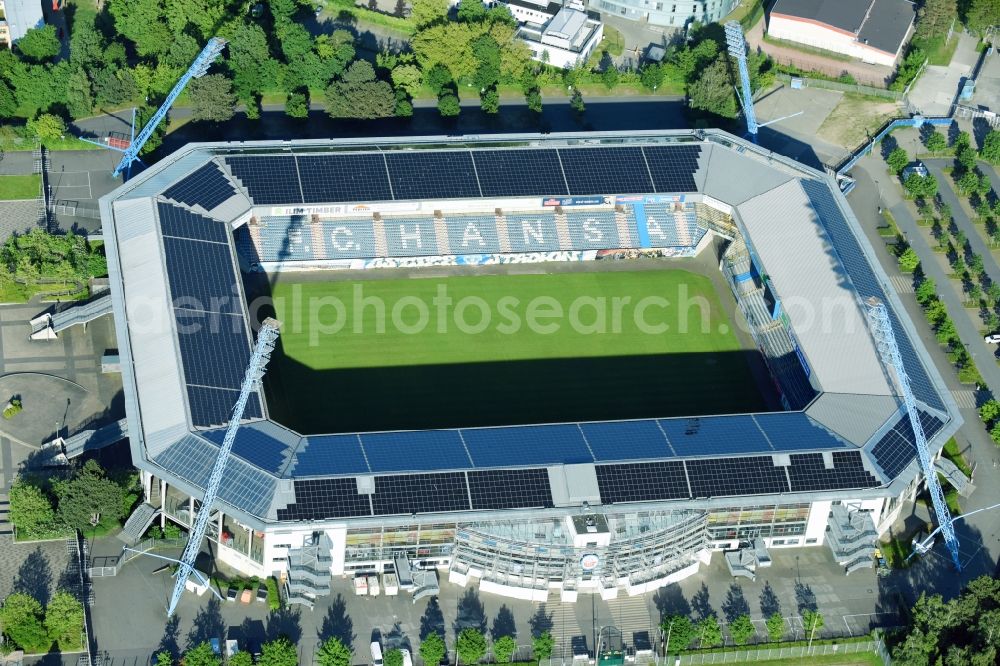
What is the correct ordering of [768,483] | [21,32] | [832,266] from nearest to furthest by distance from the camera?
[768,483] → [832,266] → [21,32]

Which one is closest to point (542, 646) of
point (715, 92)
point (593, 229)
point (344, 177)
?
point (593, 229)

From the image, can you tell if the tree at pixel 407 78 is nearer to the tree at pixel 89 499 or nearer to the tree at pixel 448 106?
the tree at pixel 448 106

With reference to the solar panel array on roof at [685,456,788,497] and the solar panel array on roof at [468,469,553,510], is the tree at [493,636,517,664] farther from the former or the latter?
the solar panel array on roof at [685,456,788,497]

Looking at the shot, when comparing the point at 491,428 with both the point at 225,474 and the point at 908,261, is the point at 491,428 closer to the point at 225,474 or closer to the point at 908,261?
the point at 225,474

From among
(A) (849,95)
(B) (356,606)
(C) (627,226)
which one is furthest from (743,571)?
(A) (849,95)

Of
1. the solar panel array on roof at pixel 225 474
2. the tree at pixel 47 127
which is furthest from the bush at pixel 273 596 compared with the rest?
the tree at pixel 47 127

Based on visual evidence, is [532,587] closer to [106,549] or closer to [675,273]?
[106,549]

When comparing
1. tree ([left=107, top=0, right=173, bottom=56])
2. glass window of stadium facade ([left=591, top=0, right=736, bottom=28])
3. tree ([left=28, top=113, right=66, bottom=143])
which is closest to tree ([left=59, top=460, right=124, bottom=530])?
tree ([left=28, top=113, right=66, bottom=143])
